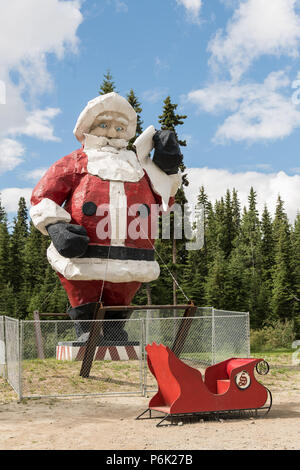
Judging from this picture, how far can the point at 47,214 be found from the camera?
9.65 meters

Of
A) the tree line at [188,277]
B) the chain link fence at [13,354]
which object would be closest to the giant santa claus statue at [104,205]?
the chain link fence at [13,354]

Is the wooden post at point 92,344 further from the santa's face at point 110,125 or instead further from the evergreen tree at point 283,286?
the evergreen tree at point 283,286

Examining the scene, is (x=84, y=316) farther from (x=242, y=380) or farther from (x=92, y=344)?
(x=242, y=380)

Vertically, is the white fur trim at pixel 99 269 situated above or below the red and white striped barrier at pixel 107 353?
above

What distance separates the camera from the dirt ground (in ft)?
17.8

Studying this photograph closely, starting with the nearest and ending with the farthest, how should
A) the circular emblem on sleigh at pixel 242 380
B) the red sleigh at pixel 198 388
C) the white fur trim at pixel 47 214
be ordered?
the red sleigh at pixel 198 388, the circular emblem on sleigh at pixel 242 380, the white fur trim at pixel 47 214

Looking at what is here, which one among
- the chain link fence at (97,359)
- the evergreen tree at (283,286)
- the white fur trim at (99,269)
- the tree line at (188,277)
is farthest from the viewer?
the evergreen tree at (283,286)

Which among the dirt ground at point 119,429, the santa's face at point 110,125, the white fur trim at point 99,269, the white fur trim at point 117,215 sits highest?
the santa's face at point 110,125

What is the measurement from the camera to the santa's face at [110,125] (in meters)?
10.5

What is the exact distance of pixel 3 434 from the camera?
5988 mm

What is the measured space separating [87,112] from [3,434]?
6447mm

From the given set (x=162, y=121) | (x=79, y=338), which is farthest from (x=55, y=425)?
(x=162, y=121)

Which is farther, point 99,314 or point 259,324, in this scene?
point 259,324

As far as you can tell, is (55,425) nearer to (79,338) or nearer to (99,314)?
(99,314)
